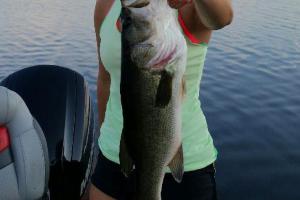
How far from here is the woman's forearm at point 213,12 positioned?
2049 mm

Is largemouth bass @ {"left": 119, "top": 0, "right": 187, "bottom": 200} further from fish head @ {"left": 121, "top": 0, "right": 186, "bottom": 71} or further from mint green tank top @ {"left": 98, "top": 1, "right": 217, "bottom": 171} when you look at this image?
mint green tank top @ {"left": 98, "top": 1, "right": 217, "bottom": 171}

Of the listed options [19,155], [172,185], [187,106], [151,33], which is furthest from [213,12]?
[19,155]

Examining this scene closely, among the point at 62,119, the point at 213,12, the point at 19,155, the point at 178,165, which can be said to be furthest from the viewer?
the point at 62,119

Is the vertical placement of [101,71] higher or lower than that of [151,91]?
lower

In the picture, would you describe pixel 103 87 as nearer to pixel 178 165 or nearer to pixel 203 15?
pixel 178 165

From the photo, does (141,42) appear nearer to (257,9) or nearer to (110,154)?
(110,154)

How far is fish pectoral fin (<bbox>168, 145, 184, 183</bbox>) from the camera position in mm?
2236

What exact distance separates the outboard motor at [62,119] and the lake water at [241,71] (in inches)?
112

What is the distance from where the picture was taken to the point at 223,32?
1783 centimetres

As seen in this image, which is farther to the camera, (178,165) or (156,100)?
(178,165)

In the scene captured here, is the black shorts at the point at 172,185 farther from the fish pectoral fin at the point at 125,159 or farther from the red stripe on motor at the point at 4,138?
the red stripe on motor at the point at 4,138

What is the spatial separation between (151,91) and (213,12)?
0.50m

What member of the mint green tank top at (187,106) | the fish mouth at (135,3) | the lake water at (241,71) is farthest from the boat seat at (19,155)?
the lake water at (241,71)

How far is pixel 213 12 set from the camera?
2.07m
